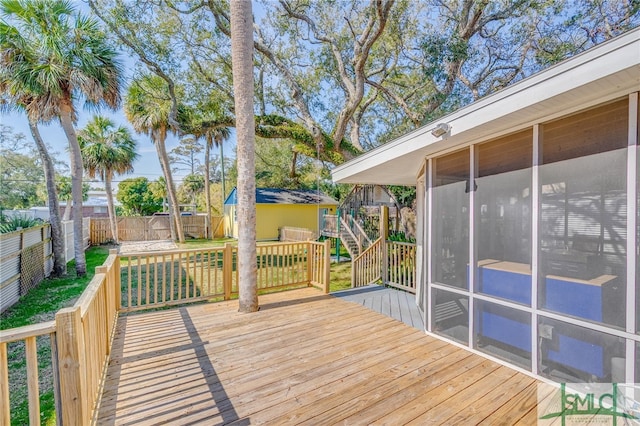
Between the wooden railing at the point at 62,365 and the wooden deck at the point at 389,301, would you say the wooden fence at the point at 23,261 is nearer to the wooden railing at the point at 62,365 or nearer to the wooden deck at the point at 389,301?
the wooden railing at the point at 62,365

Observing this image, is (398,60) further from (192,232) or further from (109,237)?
(109,237)

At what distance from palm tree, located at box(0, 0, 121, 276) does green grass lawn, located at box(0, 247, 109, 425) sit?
3933 millimetres

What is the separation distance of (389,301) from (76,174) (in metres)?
9.09

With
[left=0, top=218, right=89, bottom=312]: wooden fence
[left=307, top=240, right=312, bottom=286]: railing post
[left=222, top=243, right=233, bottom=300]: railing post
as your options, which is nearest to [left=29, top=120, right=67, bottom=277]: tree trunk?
[left=0, top=218, right=89, bottom=312]: wooden fence

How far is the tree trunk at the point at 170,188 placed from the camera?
49.1ft

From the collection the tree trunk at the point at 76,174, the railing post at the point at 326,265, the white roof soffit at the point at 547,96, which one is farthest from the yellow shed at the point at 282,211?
the white roof soffit at the point at 547,96

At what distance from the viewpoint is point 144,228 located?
17109mm

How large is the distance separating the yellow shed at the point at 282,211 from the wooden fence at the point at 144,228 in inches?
81.5

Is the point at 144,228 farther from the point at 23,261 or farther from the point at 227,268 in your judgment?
the point at 227,268

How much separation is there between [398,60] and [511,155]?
9.26 metres

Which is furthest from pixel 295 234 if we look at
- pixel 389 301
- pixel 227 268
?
pixel 389 301

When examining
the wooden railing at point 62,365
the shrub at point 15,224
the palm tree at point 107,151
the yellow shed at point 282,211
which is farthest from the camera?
the yellow shed at point 282,211

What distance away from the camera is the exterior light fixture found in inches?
122

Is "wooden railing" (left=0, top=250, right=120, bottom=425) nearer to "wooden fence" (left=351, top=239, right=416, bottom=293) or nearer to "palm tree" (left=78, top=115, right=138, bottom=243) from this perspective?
"wooden fence" (left=351, top=239, right=416, bottom=293)
